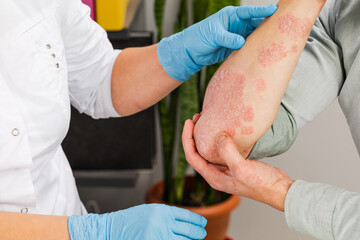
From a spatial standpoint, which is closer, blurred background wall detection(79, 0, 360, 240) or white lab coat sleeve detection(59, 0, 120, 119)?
white lab coat sleeve detection(59, 0, 120, 119)

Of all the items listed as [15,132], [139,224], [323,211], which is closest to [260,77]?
[323,211]

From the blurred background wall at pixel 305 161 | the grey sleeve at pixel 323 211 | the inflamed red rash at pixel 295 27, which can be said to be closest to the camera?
the grey sleeve at pixel 323 211

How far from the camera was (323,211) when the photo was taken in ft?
2.80

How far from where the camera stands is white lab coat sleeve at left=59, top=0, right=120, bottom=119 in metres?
1.17

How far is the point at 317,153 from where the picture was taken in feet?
6.66

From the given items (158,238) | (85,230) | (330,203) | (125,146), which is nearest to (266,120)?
(330,203)

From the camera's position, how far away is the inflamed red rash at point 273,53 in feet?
3.06

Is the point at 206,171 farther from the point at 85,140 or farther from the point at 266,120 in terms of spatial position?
the point at 85,140

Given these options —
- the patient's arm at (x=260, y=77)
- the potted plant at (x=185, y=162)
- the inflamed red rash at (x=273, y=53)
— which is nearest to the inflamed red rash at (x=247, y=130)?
the patient's arm at (x=260, y=77)

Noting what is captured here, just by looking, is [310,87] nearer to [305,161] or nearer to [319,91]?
[319,91]

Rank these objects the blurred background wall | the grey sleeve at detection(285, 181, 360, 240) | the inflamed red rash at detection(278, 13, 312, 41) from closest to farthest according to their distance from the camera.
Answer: the grey sleeve at detection(285, 181, 360, 240)
the inflamed red rash at detection(278, 13, 312, 41)
the blurred background wall

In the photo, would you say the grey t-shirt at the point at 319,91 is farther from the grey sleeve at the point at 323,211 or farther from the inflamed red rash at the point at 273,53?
the inflamed red rash at the point at 273,53

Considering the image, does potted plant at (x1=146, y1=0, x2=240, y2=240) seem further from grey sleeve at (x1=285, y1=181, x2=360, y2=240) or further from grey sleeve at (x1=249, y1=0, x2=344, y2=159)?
grey sleeve at (x1=285, y1=181, x2=360, y2=240)

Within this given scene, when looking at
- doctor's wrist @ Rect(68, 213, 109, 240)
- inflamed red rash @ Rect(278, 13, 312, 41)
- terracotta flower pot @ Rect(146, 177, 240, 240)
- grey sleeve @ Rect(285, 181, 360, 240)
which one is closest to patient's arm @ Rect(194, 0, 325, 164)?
inflamed red rash @ Rect(278, 13, 312, 41)
